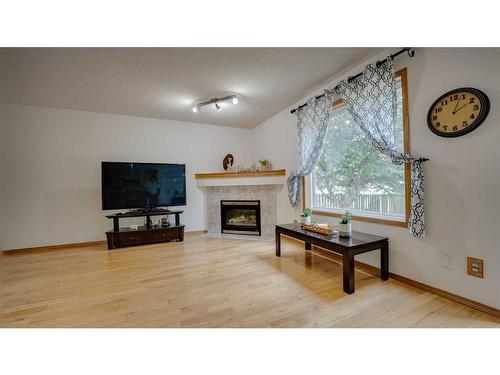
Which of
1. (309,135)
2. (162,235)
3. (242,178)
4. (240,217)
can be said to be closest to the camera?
(309,135)

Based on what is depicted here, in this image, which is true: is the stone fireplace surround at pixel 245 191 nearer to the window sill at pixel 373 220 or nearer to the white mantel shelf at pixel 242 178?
the white mantel shelf at pixel 242 178

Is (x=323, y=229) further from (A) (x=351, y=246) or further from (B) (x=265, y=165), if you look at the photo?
(B) (x=265, y=165)

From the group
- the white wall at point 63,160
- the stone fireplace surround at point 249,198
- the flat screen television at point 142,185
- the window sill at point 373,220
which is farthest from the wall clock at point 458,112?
the white wall at point 63,160

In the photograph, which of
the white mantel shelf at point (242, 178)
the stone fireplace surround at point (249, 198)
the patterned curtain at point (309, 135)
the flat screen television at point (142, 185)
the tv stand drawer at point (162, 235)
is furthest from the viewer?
the stone fireplace surround at point (249, 198)

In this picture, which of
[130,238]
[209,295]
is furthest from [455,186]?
[130,238]

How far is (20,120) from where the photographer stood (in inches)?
130

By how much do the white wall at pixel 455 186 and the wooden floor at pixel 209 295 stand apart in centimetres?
21

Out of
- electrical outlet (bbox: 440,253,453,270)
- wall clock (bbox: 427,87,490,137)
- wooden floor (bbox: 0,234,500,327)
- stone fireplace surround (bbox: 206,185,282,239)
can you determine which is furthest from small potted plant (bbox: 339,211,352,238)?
stone fireplace surround (bbox: 206,185,282,239)

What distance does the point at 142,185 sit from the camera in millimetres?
3705

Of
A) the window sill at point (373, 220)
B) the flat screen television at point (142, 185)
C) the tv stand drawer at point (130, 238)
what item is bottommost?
the tv stand drawer at point (130, 238)

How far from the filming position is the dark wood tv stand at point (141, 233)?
134 inches

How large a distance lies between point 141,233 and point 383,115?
3.80m
